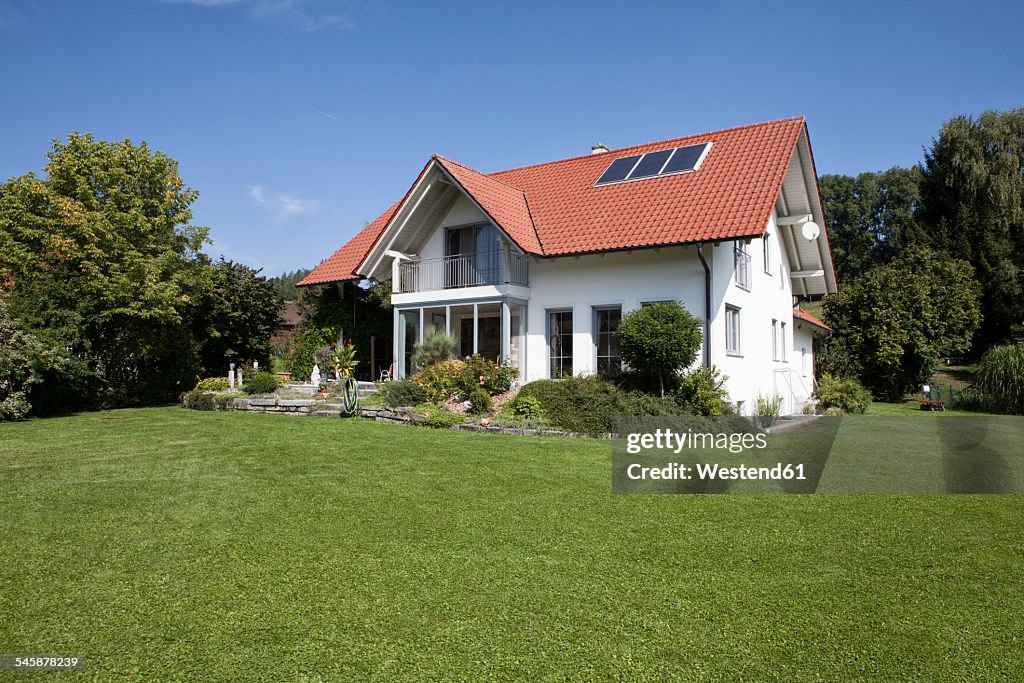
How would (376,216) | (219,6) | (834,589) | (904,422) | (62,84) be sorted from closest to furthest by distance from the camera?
(834,589) → (219,6) → (62,84) → (904,422) → (376,216)

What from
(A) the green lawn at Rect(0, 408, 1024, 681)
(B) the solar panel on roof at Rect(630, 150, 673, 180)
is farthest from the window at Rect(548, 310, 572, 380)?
(A) the green lawn at Rect(0, 408, 1024, 681)

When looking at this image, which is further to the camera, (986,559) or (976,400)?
(976,400)

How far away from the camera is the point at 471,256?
1950 cm

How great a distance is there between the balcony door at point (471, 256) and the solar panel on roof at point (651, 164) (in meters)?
4.53

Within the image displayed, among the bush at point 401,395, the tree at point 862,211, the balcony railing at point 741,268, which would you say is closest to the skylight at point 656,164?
the balcony railing at point 741,268

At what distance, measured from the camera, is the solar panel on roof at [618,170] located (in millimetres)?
19630

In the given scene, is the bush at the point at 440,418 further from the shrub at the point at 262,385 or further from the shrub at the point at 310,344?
the shrub at the point at 310,344

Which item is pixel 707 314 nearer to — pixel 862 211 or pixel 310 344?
pixel 310 344

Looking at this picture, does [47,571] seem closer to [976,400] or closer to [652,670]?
[652,670]

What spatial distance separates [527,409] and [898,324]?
725 inches

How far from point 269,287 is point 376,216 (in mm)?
5108

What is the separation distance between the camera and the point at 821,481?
28.6 feet

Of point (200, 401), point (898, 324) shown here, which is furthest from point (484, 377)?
point (898, 324)

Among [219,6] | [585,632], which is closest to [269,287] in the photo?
[219,6]
